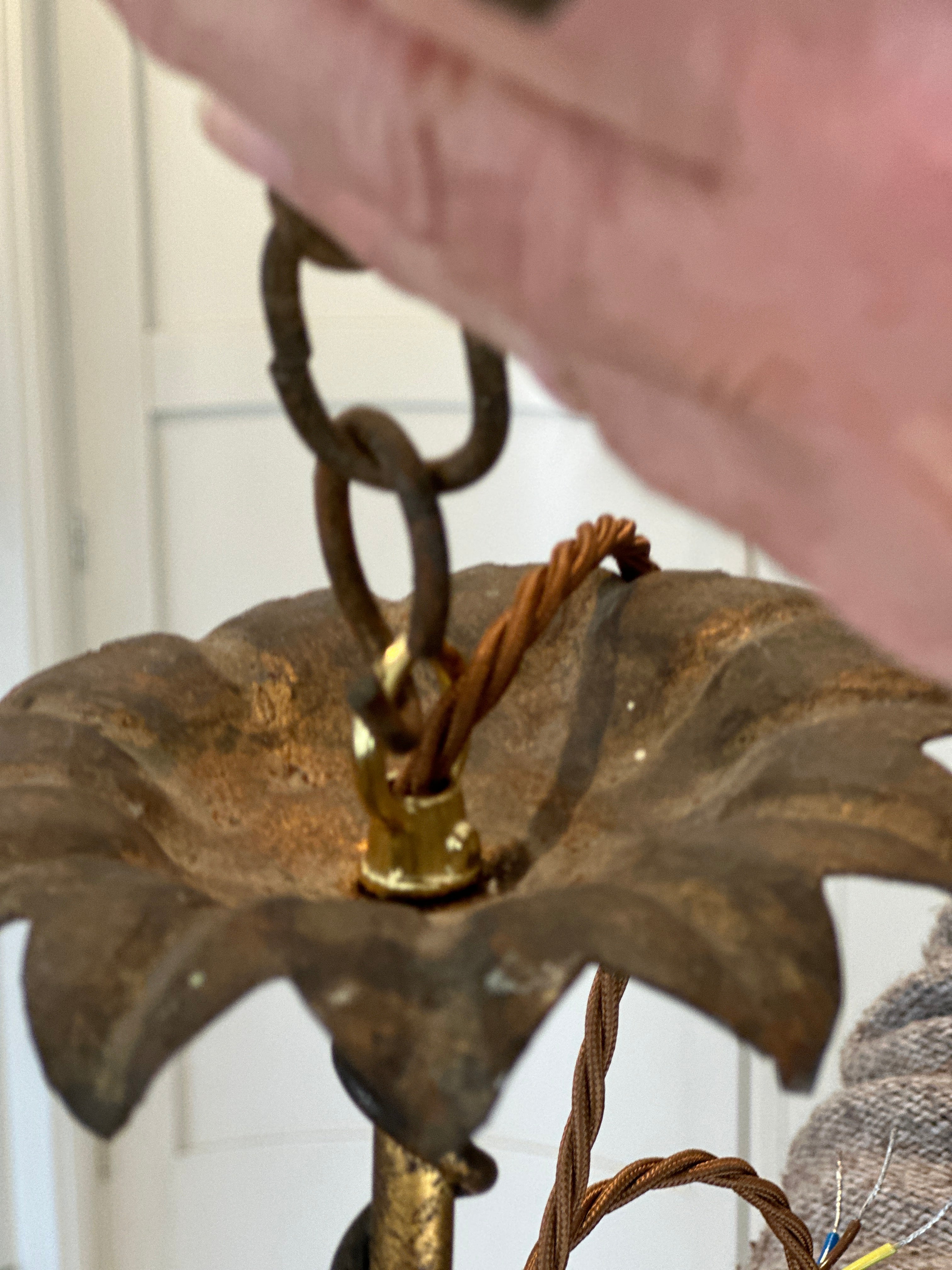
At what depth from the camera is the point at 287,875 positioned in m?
0.31

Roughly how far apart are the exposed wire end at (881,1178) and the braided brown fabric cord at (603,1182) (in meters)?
0.14

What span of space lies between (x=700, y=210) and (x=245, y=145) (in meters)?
0.08

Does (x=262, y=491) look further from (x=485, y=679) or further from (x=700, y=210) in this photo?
(x=700, y=210)

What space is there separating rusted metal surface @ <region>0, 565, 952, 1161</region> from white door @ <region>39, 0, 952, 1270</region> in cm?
62

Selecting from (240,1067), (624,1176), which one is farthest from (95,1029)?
(240,1067)

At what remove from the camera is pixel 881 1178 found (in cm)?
60

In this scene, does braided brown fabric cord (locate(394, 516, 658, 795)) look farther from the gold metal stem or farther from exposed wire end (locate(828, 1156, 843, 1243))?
exposed wire end (locate(828, 1156, 843, 1243))

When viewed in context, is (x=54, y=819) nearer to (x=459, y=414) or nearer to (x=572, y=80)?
(x=572, y=80)

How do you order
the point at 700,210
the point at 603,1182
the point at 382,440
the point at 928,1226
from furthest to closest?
1. the point at 928,1226
2. the point at 603,1182
3. the point at 382,440
4. the point at 700,210

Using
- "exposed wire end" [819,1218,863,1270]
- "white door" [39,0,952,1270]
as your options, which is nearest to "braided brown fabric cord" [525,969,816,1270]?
"exposed wire end" [819,1218,863,1270]

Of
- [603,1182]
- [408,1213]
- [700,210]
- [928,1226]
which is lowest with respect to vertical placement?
[928,1226]

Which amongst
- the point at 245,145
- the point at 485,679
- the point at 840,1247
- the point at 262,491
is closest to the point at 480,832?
the point at 485,679

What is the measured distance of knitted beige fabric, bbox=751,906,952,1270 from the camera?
61 cm

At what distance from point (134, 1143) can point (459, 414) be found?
0.74m
